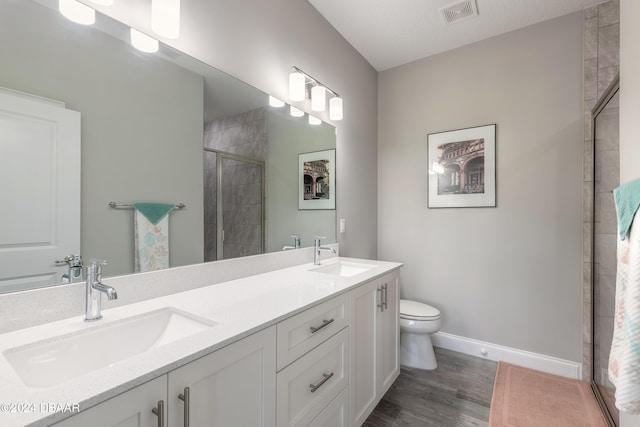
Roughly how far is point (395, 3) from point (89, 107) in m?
2.01

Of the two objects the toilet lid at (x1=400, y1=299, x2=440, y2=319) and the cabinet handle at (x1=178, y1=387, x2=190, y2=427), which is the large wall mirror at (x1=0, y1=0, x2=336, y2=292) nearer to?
the cabinet handle at (x1=178, y1=387, x2=190, y2=427)

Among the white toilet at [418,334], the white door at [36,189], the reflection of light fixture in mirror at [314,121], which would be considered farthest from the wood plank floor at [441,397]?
the reflection of light fixture in mirror at [314,121]

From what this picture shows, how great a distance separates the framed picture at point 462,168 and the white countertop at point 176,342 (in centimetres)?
131

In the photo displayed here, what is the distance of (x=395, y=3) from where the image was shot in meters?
2.00

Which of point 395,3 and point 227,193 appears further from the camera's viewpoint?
point 395,3

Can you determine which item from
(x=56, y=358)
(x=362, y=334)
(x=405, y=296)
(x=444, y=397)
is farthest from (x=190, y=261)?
(x=405, y=296)

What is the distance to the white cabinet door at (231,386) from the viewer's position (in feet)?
2.25

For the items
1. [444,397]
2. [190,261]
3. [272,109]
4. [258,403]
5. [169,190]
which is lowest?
[444,397]

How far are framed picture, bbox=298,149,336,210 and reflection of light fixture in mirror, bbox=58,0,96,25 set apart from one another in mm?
1273

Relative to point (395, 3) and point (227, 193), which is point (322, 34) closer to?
point (395, 3)

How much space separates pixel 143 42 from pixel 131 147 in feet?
1.42

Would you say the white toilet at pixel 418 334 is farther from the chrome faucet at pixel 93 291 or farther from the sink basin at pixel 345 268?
the chrome faucet at pixel 93 291

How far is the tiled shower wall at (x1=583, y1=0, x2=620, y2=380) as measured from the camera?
189 centimetres

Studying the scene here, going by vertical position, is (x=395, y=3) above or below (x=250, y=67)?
above
